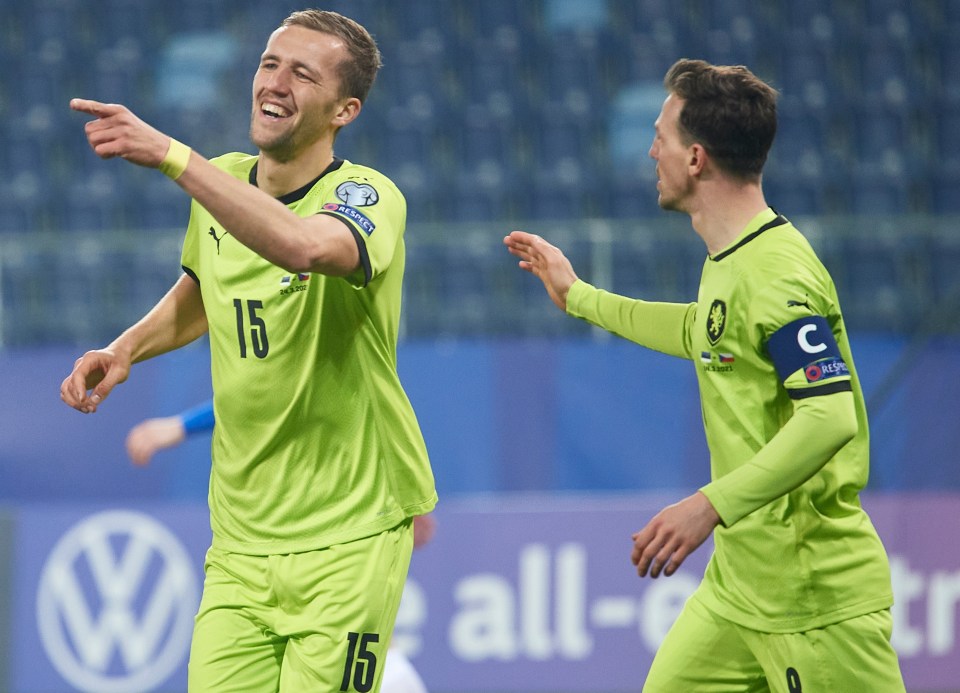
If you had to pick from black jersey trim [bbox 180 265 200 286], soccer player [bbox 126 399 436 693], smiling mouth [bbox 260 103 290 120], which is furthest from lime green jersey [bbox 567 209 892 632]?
soccer player [bbox 126 399 436 693]

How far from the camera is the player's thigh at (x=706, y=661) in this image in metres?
3.28

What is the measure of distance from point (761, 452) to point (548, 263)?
1.11m

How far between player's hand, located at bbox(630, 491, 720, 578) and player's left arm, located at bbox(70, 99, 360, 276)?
A: 2.80 ft

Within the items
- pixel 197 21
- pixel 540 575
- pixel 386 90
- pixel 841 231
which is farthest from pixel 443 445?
pixel 197 21

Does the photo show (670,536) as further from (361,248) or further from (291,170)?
(291,170)

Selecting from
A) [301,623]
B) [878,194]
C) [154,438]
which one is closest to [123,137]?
[301,623]

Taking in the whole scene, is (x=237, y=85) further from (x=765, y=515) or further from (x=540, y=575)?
(x=765, y=515)

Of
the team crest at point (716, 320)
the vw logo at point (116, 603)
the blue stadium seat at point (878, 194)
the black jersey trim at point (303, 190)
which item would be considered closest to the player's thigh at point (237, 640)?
the black jersey trim at point (303, 190)

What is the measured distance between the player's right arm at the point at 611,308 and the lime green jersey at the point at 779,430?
30 cm

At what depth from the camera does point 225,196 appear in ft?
8.68

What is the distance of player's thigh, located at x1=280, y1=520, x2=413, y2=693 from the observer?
300cm

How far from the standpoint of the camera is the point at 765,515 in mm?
3145

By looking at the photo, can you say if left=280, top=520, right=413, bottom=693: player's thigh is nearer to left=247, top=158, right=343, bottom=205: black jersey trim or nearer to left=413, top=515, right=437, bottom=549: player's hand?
left=247, top=158, right=343, bottom=205: black jersey trim

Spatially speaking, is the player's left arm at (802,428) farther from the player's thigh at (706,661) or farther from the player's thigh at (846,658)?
the player's thigh at (706,661)
